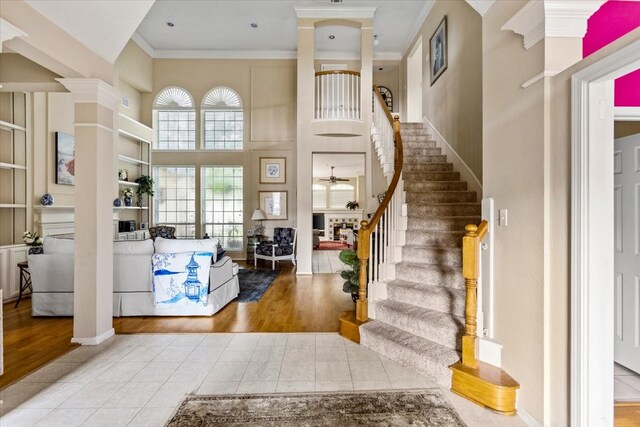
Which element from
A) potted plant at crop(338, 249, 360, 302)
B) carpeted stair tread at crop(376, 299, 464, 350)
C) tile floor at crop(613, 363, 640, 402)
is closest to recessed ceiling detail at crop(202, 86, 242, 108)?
potted plant at crop(338, 249, 360, 302)

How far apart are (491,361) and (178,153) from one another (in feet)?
27.6

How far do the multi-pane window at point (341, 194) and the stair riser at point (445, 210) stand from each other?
9.81 m

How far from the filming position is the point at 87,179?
315 cm

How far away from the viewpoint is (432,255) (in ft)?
11.3

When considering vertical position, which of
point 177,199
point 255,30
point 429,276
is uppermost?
point 255,30

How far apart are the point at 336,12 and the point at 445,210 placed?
4782 mm

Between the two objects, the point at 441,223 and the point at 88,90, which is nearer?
the point at 88,90

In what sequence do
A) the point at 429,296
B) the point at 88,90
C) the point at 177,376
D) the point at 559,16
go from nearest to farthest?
the point at 559,16, the point at 177,376, the point at 429,296, the point at 88,90

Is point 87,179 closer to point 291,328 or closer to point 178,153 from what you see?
point 291,328

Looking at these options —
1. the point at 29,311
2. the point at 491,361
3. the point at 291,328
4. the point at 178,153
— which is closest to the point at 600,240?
the point at 491,361

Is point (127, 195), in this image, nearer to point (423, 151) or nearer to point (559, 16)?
point (423, 151)

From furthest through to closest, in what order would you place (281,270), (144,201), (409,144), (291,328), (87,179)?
(144,201) → (281,270) → (409,144) → (291,328) → (87,179)

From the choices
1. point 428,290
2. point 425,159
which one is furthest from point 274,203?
point 428,290

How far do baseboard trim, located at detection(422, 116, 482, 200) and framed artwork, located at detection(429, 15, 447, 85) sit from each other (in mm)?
1003
